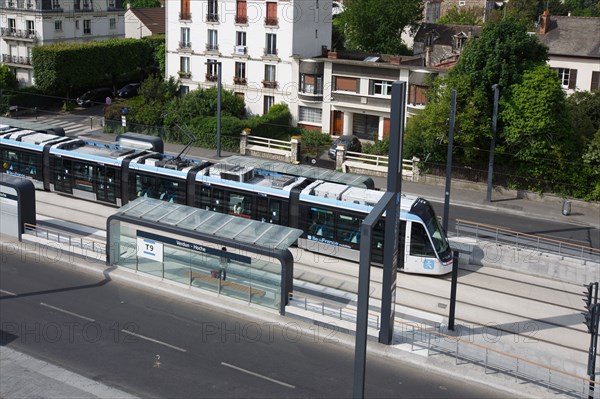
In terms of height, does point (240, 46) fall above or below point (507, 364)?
above

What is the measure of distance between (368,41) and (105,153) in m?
40.4

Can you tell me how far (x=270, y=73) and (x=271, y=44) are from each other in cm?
193

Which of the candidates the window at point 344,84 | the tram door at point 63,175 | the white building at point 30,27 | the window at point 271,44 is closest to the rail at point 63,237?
the tram door at point 63,175

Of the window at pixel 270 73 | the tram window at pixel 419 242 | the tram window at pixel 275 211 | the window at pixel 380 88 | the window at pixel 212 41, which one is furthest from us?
the window at pixel 212 41

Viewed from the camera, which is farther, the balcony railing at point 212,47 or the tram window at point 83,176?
the balcony railing at point 212,47

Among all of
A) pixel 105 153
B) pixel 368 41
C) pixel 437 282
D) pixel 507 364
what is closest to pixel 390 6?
pixel 368 41

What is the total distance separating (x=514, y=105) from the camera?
116ft

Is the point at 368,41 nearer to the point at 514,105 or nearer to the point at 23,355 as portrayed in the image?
the point at 514,105

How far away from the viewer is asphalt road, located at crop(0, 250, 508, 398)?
59.5ft

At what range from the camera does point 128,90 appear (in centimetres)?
5816

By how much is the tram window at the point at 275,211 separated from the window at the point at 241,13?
85.9ft

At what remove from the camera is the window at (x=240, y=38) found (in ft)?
165

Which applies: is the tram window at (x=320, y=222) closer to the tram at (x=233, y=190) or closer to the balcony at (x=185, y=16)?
the tram at (x=233, y=190)

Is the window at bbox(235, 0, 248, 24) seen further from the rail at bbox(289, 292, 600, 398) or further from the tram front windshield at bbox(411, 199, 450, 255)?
the rail at bbox(289, 292, 600, 398)
